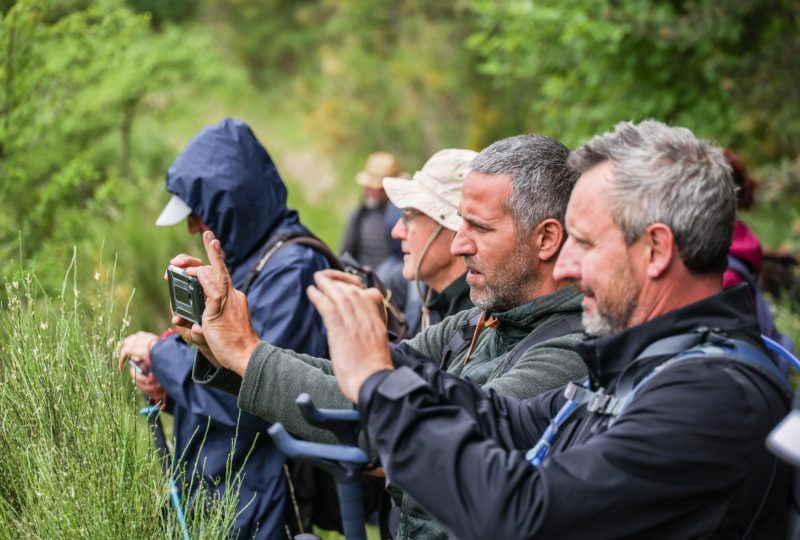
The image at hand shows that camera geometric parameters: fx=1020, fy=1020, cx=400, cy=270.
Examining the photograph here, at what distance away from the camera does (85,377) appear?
9.00ft

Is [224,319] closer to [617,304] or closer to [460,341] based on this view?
[460,341]

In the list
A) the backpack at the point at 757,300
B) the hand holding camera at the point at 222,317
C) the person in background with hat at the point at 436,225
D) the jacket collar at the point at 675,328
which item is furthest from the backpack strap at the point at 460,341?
the backpack at the point at 757,300

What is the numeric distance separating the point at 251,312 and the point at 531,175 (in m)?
1.26

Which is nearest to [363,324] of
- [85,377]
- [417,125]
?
[85,377]

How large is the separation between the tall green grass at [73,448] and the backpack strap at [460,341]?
0.79m

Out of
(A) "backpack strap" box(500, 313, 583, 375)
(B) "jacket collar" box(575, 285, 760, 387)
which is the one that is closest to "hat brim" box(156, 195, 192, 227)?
(A) "backpack strap" box(500, 313, 583, 375)

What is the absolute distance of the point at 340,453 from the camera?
1.96 metres

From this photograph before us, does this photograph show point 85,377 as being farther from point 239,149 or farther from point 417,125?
point 417,125

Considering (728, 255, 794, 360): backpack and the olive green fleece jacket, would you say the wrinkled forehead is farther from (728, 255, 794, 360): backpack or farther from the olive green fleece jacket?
(728, 255, 794, 360): backpack

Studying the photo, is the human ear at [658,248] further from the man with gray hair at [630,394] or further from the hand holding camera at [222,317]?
the hand holding camera at [222,317]

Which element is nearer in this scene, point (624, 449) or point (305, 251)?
point (624, 449)

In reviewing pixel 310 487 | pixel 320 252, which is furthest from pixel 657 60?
pixel 310 487

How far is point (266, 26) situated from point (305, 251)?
25661 millimetres

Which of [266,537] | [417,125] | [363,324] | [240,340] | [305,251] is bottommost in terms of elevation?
[417,125]
